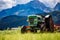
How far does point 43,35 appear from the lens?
3488mm

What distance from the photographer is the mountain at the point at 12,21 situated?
3.67 metres

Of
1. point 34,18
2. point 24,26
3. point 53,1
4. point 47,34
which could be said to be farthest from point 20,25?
point 53,1

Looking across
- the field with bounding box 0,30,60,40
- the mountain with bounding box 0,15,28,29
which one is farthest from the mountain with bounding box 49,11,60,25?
the mountain with bounding box 0,15,28,29

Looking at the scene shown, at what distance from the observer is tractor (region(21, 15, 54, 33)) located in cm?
361

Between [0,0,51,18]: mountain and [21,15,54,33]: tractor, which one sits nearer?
[21,15,54,33]: tractor

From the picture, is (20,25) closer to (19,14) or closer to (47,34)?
(19,14)

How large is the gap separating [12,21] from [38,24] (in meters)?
0.53

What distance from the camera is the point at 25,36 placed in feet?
11.4

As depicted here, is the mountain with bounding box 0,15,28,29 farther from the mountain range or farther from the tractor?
the tractor

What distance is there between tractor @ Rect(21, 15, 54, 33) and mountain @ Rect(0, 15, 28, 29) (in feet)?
0.34

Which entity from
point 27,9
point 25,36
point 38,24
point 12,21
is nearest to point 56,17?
point 38,24

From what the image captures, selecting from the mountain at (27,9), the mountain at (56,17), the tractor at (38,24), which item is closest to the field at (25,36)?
the tractor at (38,24)

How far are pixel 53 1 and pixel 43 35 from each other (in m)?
0.83

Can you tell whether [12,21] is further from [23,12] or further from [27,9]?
[27,9]
